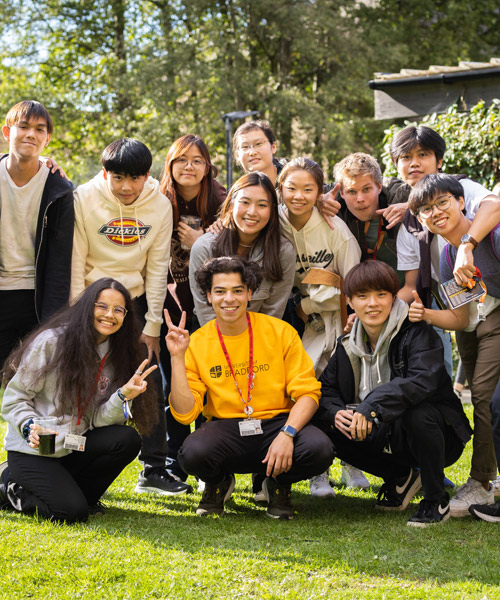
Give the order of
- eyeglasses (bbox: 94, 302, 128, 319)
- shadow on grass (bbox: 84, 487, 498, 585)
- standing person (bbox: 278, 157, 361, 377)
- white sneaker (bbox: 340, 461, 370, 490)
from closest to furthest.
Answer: shadow on grass (bbox: 84, 487, 498, 585) → eyeglasses (bbox: 94, 302, 128, 319) → standing person (bbox: 278, 157, 361, 377) → white sneaker (bbox: 340, 461, 370, 490)

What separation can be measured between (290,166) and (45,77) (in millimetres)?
22725

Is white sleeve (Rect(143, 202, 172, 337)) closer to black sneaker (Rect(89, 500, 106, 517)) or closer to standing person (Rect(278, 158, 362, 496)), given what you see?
standing person (Rect(278, 158, 362, 496))

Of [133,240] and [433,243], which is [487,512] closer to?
[433,243]

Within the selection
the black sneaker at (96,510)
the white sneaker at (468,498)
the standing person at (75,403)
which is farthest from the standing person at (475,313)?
the black sneaker at (96,510)

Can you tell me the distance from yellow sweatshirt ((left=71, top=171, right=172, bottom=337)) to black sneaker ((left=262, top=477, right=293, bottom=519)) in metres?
1.31

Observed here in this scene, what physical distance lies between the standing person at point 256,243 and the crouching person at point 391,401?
0.48m

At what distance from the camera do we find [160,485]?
4.91 meters

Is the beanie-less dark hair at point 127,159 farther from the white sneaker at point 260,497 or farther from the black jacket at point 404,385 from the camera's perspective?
the white sneaker at point 260,497

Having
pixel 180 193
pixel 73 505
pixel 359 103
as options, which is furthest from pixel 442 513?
pixel 359 103

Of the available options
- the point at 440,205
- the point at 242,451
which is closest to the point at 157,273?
the point at 242,451

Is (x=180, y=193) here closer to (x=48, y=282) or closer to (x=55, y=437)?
(x=48, y=282)

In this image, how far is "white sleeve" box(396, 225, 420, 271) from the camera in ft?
15.7

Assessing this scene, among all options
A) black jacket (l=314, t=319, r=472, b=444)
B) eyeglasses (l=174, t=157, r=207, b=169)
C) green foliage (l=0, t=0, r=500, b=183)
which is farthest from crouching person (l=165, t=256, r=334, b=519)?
green foliage (l=0, t=0, r=500, b=183)

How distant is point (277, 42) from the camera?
23703 millimetres
